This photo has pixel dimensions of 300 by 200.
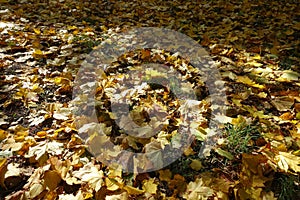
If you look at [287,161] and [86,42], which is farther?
[86,42]

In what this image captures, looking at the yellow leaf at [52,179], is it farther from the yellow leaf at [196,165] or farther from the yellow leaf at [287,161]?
the yellow leaf at [287,161]

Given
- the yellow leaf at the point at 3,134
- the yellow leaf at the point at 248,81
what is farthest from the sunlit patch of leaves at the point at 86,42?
the yellow leaf at the point at 248,81

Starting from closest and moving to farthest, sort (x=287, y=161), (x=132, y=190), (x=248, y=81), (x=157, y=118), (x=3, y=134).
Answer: (x=132, y=190)
(x=287, y=161)
(x=3, y=134)
(x=157, y=118)
(x=248, y=81)

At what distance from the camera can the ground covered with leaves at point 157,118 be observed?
4.52 feet

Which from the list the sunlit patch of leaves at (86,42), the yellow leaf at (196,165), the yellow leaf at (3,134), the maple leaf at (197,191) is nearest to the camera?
the maple leaf at (197,191)

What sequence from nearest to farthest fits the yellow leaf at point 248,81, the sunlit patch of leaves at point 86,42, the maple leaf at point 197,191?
the maple leaf at point 197,191 < the yellow leaf at point 248,81 < the sunlit patch of leaves at point 86,42

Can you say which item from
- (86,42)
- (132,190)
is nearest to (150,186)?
(132,190)

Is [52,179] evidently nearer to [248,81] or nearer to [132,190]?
[132,190]

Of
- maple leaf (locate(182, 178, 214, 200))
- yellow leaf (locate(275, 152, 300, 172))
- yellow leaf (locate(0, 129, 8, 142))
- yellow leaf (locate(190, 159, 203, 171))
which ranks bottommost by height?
yellow leaf (locate(190, 159, 203, 171))

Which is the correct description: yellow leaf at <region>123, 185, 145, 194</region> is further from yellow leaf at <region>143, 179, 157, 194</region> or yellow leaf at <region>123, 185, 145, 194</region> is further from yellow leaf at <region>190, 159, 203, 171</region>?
yellow leaf at <region>190, 159, 203, 171</region>

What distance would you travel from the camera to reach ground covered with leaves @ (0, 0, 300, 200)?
1.38 metres

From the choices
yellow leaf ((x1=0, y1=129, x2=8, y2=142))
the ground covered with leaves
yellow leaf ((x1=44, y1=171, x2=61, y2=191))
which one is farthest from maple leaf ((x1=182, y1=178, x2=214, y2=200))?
yellow leaf ((x1=0, y1=129, x2=8, y2=142))

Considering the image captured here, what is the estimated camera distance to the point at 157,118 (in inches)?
71.1

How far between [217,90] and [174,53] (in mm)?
708
